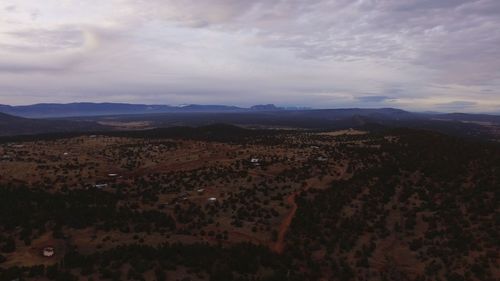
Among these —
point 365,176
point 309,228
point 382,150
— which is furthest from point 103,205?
point 382,150

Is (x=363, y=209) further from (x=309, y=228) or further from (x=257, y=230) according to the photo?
(x=257, y=230)

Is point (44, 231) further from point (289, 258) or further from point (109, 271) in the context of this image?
point (289, 258)

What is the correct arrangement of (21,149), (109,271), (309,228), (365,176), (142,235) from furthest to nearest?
(21,149)
(365,176)
(309,228)
(142,235)
(109,271)

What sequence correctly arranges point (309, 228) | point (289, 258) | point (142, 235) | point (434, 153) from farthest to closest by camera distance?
point (434, 153) → point (309, 228) → point (142, 235) → point (289, 258)

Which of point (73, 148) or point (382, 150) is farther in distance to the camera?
point (73, 148)

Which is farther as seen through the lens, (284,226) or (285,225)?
(285,225)

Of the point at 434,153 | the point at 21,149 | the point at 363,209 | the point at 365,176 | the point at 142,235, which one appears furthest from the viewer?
the point at 21,149

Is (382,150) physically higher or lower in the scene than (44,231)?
higher

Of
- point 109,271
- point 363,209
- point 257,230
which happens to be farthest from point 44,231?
point 363,209

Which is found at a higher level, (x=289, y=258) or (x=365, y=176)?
(x=365, y=176)
